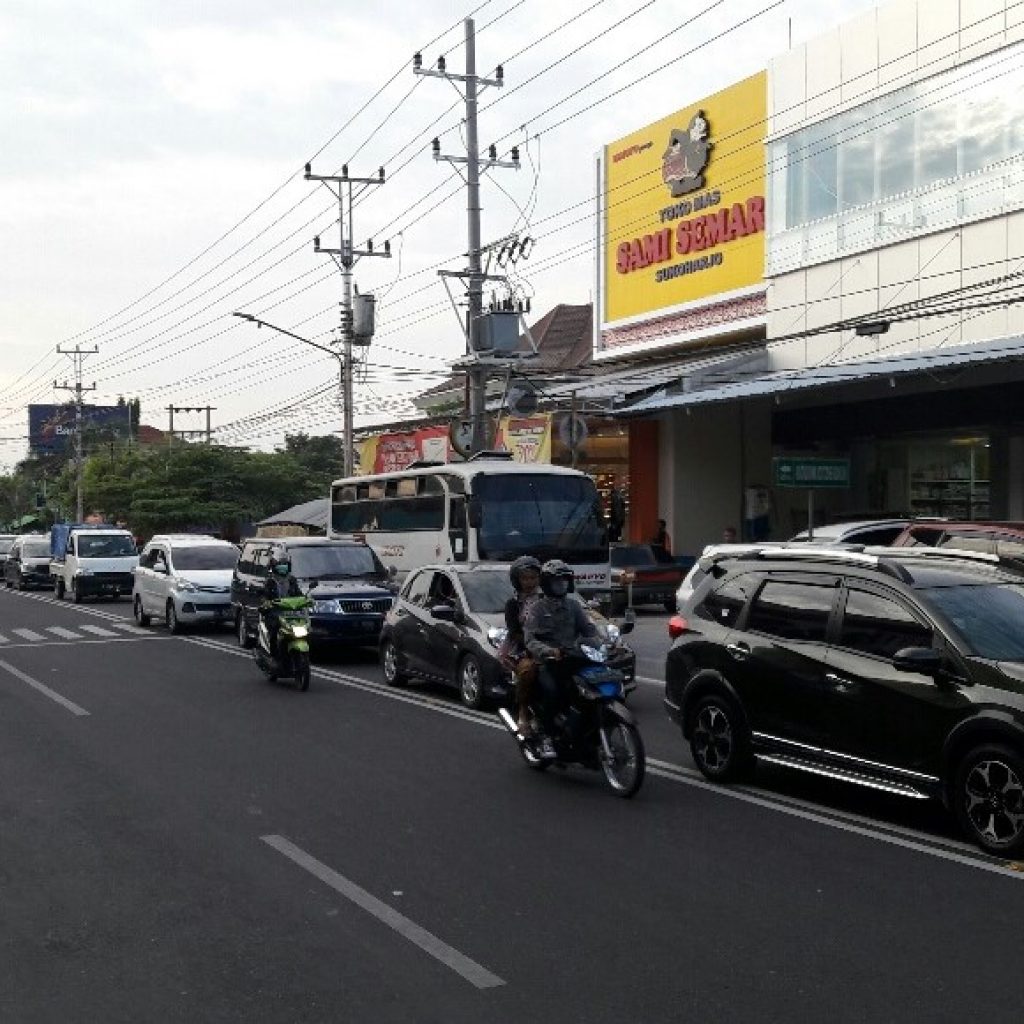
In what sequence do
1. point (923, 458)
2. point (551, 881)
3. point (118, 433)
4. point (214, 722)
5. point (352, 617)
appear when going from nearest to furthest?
point (551, 881), point (214, 722), point (352, 617), point (923, 458), point (118, 433)

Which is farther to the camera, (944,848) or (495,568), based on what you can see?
(495,568)

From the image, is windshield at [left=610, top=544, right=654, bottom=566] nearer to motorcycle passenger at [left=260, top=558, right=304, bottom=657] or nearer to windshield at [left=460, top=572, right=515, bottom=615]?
motorcycle passenger at [left=260, top=558, right=304, bottom=657]

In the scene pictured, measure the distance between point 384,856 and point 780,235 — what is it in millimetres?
26027

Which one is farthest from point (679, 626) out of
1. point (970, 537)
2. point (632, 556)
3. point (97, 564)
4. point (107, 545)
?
point (107, 545)

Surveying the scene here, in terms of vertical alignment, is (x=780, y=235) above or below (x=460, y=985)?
above

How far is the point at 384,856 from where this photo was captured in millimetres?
7777

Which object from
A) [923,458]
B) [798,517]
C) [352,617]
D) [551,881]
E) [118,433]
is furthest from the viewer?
[118,433]

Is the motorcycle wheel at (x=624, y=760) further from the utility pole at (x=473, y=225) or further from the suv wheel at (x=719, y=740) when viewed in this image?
the utility pole at (x=473, y=225)

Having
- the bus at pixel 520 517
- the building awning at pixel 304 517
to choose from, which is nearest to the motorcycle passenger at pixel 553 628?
the bus at pixel 520 517

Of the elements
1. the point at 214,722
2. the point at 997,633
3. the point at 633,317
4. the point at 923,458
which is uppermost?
the point at 633,317

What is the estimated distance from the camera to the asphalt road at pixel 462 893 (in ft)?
17.9

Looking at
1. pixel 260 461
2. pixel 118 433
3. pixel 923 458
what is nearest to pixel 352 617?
pixel 923 458

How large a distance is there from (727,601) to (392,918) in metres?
4.34

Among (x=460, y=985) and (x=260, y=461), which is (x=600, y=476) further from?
(x=460, y=985)
